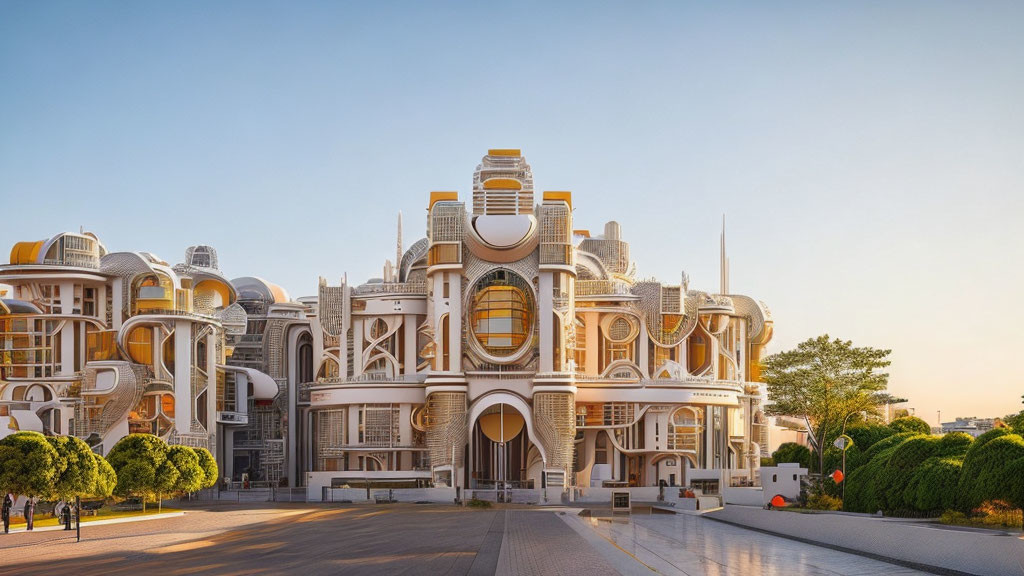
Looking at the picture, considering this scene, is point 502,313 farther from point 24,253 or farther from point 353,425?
point 24,253

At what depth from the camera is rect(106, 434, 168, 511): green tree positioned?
66.5 metres

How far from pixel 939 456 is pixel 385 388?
2090 inches

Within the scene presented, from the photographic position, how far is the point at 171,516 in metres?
65.4

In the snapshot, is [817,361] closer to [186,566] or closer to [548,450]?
[548,450]

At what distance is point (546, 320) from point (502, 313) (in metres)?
4.04

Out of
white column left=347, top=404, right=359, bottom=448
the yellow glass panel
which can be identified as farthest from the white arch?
the yellow glass panel

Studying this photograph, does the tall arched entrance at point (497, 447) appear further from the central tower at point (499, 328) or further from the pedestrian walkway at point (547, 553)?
the pedestrian walkway at point (547, 553)

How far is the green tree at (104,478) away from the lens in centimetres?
5966

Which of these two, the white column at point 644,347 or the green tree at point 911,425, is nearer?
the green tree at point 911,425

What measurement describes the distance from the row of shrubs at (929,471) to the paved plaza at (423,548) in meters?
6.29

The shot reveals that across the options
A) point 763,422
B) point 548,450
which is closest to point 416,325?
point 548,450

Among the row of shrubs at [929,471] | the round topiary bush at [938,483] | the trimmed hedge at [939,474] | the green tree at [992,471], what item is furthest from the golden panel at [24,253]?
the green tree at [992,471]

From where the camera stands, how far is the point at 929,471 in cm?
4688

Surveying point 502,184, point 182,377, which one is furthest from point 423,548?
point 502,184
